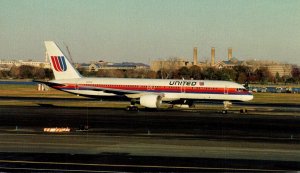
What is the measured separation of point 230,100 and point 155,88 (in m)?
8.40

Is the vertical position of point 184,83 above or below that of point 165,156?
above

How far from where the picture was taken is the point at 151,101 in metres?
50.6

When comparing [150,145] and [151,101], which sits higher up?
[151,101]

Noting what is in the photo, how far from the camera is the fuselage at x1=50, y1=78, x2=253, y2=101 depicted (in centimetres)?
5238

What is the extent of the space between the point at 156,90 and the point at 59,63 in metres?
12.9

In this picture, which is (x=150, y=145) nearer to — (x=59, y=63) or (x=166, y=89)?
(x=166, y=89)

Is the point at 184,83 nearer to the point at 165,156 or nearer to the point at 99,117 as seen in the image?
the point at 99,117

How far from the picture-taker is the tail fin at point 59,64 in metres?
57.7

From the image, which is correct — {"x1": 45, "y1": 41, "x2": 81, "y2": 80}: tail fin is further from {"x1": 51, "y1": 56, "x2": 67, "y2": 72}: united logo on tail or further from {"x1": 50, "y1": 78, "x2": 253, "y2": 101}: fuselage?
{"x1": 50, "y1": 78, "x2": 253, "y2": 101}: fuselage

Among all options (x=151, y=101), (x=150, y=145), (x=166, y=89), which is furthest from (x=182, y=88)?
(x=150, y=145)

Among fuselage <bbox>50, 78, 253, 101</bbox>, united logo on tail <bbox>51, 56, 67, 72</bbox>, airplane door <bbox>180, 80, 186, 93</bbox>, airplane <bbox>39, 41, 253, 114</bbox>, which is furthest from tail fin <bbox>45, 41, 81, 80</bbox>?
airplane door <bbox>180, 80, 186, 93</bbox>

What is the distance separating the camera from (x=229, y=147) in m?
25.1

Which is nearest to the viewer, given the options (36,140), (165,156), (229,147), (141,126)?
(165,156)

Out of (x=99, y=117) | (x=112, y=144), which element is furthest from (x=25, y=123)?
(x=112, y=144)
